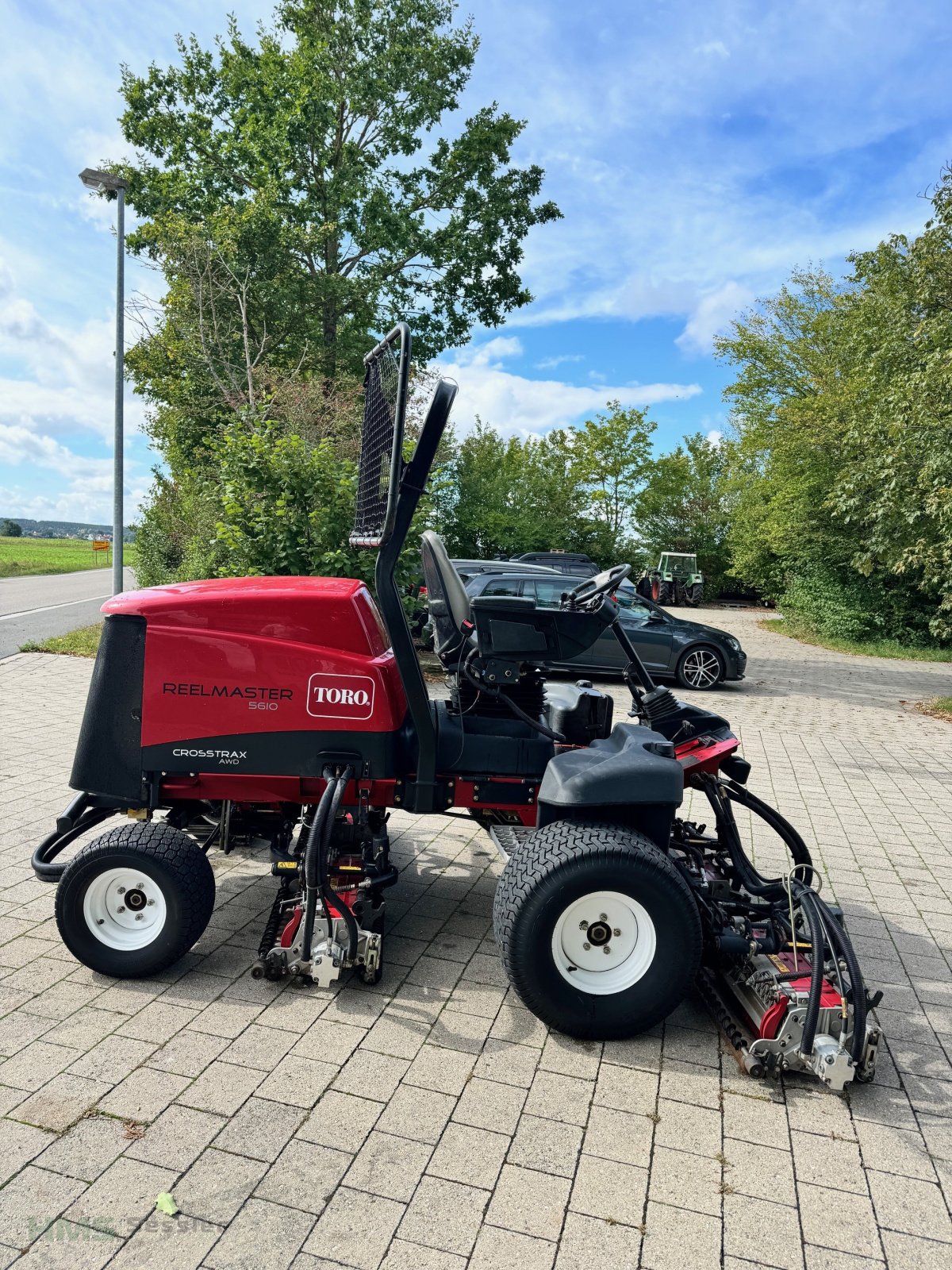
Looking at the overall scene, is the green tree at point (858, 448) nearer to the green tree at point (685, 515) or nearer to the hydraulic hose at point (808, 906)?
the green tree at point (685, 515)

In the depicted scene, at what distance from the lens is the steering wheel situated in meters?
3.57

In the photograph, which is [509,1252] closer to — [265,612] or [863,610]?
[265,612]

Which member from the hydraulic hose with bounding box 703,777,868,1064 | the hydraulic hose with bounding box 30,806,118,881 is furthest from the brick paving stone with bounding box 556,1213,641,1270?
the hydraulic hose with bounding box 30,806,118,881

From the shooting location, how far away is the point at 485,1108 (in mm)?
2799

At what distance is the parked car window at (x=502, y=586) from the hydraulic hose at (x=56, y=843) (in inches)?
333

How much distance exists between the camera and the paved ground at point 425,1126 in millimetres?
2270

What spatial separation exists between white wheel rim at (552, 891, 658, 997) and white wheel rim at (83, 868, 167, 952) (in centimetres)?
158

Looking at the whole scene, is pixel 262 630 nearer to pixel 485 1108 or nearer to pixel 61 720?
pixel 485 1108

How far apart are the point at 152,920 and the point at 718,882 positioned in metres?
2.35

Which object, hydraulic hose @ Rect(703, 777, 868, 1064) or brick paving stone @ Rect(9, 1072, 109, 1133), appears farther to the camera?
hydraulic hose @ Rect(703, 777, 868, 1064)

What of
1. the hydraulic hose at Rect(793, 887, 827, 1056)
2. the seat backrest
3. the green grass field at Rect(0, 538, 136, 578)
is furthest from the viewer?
the green grass field at Rect(0, 538, 136, 578)

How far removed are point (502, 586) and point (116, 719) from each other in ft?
29.6

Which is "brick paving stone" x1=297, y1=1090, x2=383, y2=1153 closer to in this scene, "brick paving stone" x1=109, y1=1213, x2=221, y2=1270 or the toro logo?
"brick paving stone" x1=109, y1=1213, x2=221, y2=1270

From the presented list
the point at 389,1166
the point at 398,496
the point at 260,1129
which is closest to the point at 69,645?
the point at 398,496
